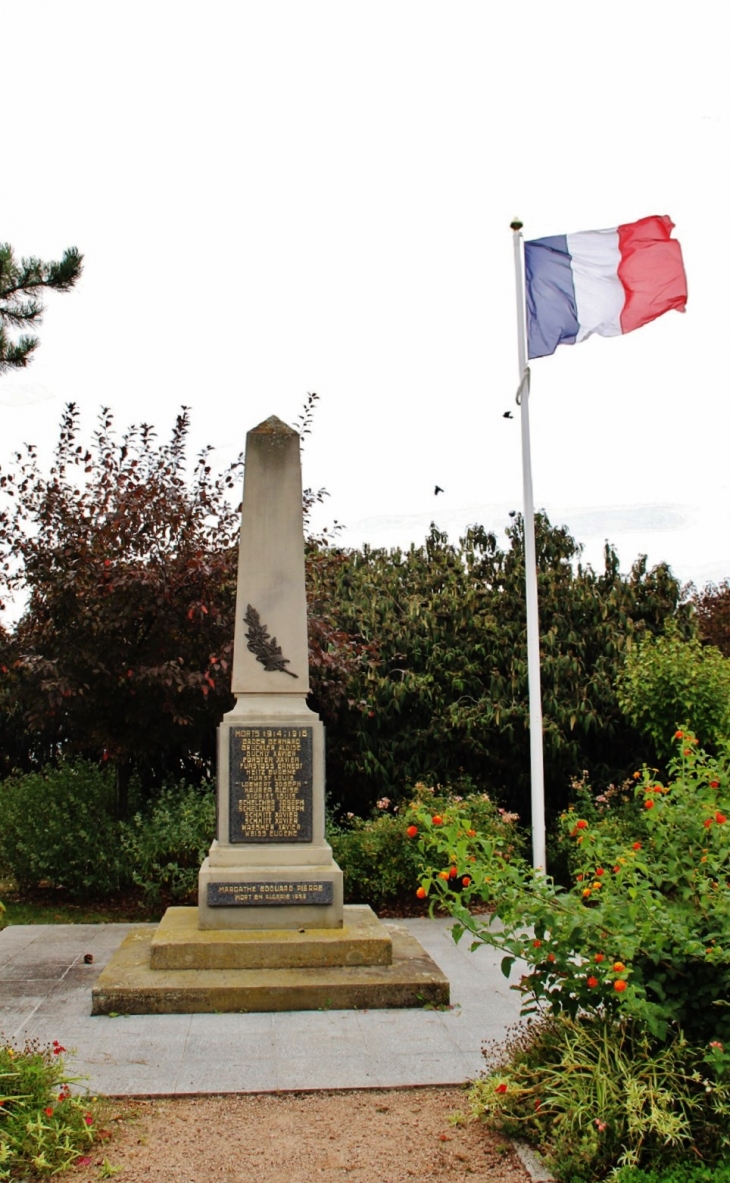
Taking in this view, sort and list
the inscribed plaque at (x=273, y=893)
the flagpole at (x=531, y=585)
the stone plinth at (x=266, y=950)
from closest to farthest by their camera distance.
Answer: the stone plinth at (x=266, y=950) → the inscribed plaque at (x=273, y=893) → the flagpole at (x=531, y=585)

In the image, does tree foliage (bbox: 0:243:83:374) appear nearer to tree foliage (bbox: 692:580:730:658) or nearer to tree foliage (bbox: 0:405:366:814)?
tree foliage (bbox: 0:405:366:814)

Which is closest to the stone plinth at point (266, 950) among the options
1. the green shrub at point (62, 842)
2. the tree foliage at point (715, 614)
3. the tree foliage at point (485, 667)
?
the green shrub at point (62, 842)

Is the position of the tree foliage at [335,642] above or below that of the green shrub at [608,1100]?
above

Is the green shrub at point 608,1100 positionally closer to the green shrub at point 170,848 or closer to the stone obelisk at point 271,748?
the stone obelisk at point 271,748

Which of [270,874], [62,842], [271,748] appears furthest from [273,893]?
[62,842]

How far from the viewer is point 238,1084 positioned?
5160mm

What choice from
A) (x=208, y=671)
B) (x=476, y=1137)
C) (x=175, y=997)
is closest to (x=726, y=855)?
(x=476, y=1137)

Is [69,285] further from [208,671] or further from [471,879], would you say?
[471,879]

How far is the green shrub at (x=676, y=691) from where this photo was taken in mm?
11227

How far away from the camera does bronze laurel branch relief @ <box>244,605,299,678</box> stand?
7645 millimetres

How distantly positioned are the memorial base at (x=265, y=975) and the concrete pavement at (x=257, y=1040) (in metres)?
0.09

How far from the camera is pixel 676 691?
1130 cm

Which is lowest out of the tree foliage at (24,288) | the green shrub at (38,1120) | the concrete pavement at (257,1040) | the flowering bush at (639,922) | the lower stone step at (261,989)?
the concrete pavement at (257,1040)

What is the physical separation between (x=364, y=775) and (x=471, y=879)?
8099 mm
